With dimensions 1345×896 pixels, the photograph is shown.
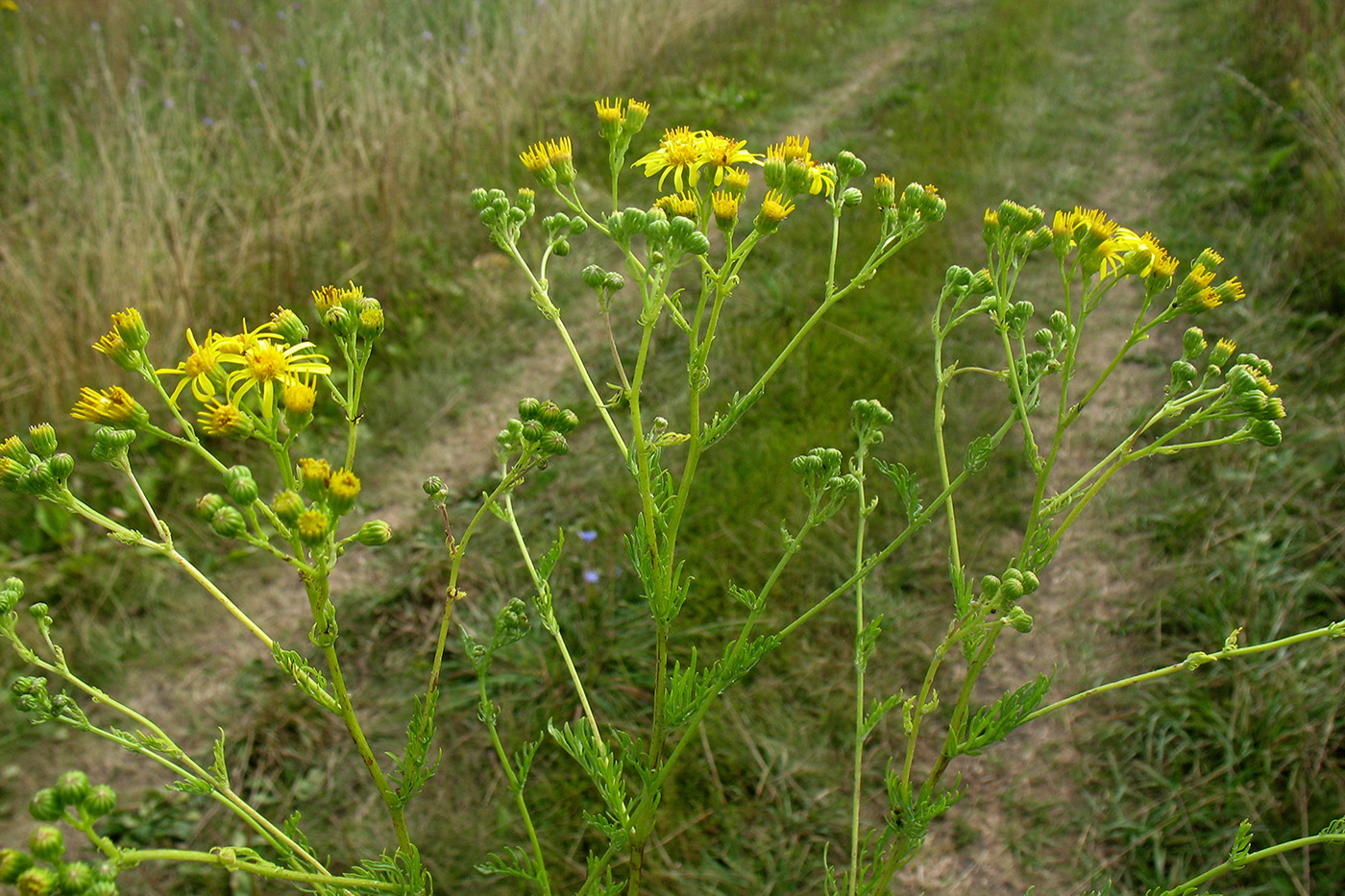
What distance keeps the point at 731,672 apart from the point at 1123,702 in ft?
6.66

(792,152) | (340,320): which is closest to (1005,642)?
(792,152)

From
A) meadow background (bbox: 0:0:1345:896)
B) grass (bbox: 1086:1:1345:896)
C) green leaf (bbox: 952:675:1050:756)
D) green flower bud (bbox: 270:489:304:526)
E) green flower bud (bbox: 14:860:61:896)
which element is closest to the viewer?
green flower bud (bbox: 14:860:61:896)

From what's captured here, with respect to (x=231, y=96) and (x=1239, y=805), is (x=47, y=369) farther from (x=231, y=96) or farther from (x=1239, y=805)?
(x=1239, y=805)

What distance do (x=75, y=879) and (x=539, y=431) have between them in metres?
0.84

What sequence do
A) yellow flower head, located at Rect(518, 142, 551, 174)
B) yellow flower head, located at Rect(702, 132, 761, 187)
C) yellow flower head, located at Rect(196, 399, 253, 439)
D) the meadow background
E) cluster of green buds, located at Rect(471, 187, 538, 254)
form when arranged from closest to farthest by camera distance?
yellow flower head, located at Rect(196, 399, 253, 439), yellow flower head, located at Rect(702, 132, 761, 187), cluster of green buds, located at Rect(471, 187, 538, 254), yellow flower head, located at Rect(518, 142, 551, 174), the meadow background

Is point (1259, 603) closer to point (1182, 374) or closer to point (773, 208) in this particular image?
point (1182, 374)

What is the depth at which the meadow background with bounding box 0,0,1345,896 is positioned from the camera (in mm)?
2533

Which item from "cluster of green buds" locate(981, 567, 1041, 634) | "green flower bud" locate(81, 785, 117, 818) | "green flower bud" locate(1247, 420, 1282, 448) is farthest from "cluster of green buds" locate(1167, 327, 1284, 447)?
"green flower bud" locate(81, 785, 117, 818)

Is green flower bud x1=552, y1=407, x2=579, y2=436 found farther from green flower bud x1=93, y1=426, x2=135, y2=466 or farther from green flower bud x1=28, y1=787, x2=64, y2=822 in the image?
green flower bud x1=28, y1=787, x2=64, y2=822

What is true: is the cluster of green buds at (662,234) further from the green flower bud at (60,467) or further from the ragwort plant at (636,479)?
the green flower bud at (60,467)

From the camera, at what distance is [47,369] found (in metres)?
3.81

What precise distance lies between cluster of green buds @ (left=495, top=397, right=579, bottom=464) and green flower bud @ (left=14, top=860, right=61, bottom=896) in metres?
0.80

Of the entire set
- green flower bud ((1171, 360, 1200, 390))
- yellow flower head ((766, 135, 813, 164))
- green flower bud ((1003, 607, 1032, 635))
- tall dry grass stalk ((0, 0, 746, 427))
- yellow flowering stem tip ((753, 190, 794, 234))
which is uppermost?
yellow flower head ((766, 135, 813, 164))

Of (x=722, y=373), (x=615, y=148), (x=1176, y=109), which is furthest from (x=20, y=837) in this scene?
(x=1176, y=109)
